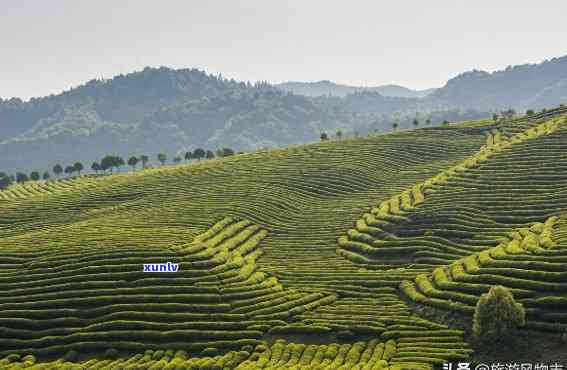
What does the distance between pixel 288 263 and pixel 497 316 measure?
36659 mm

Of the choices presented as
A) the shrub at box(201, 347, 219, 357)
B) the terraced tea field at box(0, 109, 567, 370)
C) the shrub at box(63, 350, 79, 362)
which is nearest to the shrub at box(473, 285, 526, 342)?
the terraced tea field at box(0, 109, 567, 370)

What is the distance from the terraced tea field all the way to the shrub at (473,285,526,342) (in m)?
2.25

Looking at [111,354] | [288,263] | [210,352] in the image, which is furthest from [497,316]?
[111,354]

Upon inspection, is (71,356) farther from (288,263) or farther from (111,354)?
(288,263)

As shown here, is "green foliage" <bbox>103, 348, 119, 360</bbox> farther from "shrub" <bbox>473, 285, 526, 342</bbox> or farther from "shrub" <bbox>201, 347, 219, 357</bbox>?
"shrub" <bbox>473, 285, 526, 342</bbox>

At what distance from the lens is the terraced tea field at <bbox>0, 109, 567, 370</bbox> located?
67250 mm

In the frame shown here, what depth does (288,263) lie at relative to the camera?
92.1 m

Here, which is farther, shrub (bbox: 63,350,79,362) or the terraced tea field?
shrub (bbox: 63,350,79,362)

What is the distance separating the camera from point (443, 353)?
197 feet

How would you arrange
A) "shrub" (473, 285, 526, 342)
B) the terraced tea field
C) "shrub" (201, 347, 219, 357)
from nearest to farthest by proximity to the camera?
"shrub" (473, 285, 526, 342) → "shrub" (201, 347, 219, 357) → the terraced tea field

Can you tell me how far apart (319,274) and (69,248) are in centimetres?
3475

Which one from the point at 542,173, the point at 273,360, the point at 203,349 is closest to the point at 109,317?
the point at 203,349

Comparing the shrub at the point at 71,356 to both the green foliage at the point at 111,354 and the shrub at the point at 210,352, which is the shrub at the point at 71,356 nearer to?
the green foliage at the point at 111,354

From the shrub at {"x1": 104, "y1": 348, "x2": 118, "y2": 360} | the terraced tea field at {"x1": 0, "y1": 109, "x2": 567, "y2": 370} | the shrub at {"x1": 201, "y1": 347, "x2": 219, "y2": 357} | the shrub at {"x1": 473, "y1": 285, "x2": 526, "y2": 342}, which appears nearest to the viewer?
the shrub at {"x1": 473, "y1": 285, "x2": 526, "y2": 342}
